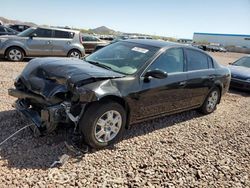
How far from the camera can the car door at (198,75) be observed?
5504mm

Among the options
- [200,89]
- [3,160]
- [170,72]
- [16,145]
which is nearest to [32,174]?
[3,160]

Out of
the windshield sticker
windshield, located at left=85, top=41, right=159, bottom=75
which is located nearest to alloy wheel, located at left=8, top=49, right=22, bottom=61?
windshield, located at left=85, top=41, right=159, bottom=75

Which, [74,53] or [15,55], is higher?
[74,53]

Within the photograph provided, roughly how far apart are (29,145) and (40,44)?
8.47 metres

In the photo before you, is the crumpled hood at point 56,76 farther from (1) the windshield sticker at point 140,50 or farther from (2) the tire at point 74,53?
(2) the tire at point 74,53

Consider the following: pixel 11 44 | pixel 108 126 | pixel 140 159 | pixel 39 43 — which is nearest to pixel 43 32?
pixel 39 43

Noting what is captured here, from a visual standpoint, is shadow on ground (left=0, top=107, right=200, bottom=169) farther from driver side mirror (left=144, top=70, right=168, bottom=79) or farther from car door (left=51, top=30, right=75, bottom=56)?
car door (left=51, top=30, right=75, bottom=56)

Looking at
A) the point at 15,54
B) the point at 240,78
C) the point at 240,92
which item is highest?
the point at 15,54

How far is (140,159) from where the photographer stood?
3.92 metres

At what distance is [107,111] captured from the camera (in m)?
3.92

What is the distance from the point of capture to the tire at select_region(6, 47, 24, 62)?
11211 millimetres

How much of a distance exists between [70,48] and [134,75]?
340 inches

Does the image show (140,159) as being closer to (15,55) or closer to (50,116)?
(50,116)

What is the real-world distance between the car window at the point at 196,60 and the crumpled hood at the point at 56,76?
6.38 ft
